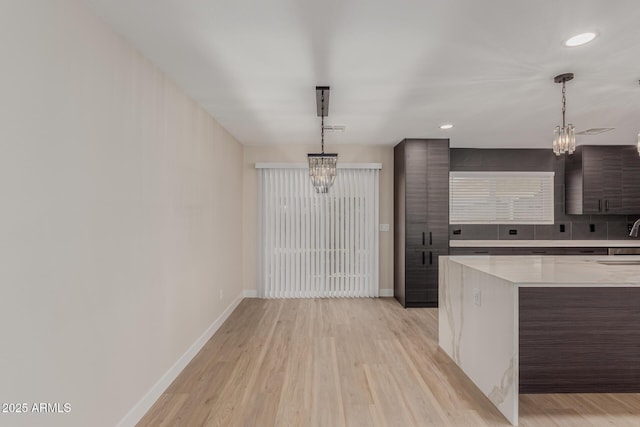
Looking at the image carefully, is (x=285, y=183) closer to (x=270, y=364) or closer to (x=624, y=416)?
(x=270, y=364)

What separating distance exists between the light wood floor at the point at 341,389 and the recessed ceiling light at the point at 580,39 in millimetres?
2514

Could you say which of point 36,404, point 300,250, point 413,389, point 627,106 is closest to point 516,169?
point 627,106

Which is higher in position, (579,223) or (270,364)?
(579,223)

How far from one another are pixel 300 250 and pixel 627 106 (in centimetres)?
450

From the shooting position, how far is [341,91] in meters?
3.06

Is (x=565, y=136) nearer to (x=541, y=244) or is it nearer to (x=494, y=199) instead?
(x=494, y=199)

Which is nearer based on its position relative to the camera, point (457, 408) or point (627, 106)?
point (457, 408)

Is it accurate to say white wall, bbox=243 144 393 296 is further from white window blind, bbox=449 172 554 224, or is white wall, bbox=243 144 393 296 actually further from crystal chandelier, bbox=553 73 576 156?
crystal chandelier, bbox=553 73 576 156

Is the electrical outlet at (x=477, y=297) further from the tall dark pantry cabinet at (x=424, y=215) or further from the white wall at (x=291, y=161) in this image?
the white wall at (x=291, y=161)

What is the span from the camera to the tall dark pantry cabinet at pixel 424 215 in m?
4.99

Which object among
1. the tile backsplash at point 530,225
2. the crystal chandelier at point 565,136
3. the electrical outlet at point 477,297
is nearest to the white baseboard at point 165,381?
the electrical outlet at point 477,297

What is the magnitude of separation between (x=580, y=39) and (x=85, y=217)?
316cm

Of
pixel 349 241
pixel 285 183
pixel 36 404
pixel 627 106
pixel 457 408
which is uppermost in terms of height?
pixel 627 106

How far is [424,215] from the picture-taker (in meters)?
5.00
